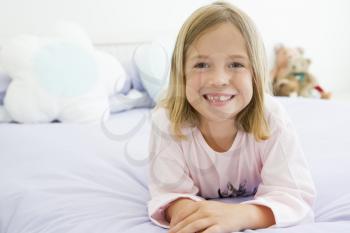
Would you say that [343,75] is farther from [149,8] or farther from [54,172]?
[54,172]

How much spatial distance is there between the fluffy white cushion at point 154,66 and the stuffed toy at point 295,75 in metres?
1.10

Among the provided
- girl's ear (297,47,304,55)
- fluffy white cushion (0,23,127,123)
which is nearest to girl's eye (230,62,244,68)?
fluffy white cushion (0,23,127,123)

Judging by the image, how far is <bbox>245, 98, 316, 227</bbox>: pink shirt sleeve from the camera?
0.79 meters

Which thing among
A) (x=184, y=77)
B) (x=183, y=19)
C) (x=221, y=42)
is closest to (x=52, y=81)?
(x=184, y=77)

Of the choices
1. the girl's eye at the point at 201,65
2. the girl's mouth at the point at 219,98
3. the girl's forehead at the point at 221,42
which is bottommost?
the girl's mouth at the point at 219,98

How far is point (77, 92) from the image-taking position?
1.55 m

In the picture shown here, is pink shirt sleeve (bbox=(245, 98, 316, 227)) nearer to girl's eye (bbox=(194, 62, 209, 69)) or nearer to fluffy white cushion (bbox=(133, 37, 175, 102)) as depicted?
girl's eye (bbox=(194, 62, 209, 69))

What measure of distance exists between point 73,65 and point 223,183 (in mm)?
856

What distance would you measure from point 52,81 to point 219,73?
85 cm

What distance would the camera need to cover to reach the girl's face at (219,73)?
84 cm

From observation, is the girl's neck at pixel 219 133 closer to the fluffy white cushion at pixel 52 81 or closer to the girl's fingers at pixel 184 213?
the girl's fingers at pixel 184 213

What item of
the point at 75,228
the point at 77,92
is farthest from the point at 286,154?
the point at 77,92

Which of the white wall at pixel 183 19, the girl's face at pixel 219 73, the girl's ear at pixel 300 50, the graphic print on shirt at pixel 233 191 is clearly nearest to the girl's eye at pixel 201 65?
the girl's face at pixel 219 73

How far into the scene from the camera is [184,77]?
91cm
